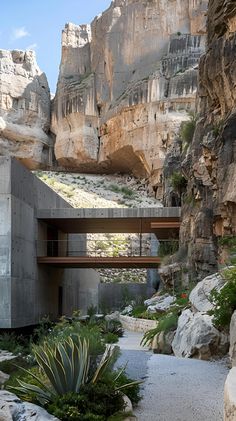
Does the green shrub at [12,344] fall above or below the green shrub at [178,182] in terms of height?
below

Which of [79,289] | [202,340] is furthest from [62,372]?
[79,289]

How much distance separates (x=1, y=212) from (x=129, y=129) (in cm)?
3115

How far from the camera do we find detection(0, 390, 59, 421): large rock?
4.86 m

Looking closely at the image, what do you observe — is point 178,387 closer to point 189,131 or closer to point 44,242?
point 44,242

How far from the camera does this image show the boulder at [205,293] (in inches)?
378

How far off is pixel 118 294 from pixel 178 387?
2425cm

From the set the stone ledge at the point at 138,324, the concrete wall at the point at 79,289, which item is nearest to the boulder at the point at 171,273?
the stone ledge at the point at 138,324

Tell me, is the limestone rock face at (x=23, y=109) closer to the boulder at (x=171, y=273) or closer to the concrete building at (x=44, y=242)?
the concrete building at (x=44, y=242)

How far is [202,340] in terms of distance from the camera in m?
8.62

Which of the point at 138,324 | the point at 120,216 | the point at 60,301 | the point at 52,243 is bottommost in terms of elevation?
the point at 60,301

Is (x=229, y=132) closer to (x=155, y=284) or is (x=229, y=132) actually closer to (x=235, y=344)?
(x=235, y=344)

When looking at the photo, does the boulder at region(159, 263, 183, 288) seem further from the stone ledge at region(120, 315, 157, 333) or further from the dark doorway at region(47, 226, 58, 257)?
the dark doorway at region(47, 226, 58, 257)

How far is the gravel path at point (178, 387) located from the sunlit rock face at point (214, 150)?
6.63m

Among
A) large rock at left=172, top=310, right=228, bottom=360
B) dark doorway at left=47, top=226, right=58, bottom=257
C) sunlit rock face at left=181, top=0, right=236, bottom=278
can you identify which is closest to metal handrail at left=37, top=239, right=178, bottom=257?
dark doorway at left=47, top=226, right=58, bottom=257
